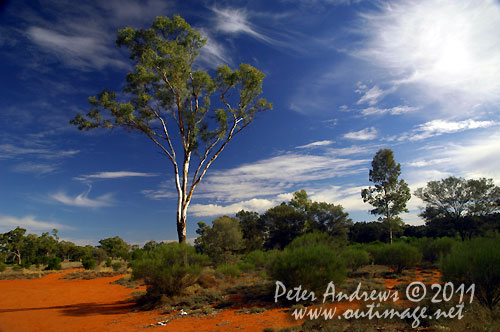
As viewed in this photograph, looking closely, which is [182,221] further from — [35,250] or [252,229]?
[35,250]

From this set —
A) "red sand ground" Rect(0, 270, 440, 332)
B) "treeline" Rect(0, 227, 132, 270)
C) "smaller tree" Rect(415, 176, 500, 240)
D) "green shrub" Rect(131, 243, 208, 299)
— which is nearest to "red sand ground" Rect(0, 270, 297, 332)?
"red sand ground" Rect(0, 270, 440, 332)

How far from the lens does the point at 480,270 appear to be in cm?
726

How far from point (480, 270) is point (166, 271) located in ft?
35.5

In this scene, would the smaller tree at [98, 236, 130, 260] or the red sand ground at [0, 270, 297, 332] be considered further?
the smaller tree at [98, 236, 130, 260]

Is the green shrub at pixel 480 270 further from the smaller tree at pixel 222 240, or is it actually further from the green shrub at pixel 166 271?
the smaller tree at pixel 222 240

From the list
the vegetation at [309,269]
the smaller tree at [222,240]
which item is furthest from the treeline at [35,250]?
the vegetation at [309,269]

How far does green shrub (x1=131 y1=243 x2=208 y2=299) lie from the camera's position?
11645 mm

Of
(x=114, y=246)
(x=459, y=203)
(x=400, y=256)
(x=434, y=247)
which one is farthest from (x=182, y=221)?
(x=114, y=246)

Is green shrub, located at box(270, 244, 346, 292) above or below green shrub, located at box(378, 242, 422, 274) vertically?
above

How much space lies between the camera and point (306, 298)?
9375 mm

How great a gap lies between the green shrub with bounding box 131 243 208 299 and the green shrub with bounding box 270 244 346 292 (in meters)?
4.13

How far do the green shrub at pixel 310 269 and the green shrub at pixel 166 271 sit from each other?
163 inches

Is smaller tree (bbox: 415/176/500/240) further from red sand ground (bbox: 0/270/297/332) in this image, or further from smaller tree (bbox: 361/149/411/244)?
red sand ground (bbox: 0/270/297/332)

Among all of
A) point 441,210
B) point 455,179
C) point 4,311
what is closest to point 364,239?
point 441,210
